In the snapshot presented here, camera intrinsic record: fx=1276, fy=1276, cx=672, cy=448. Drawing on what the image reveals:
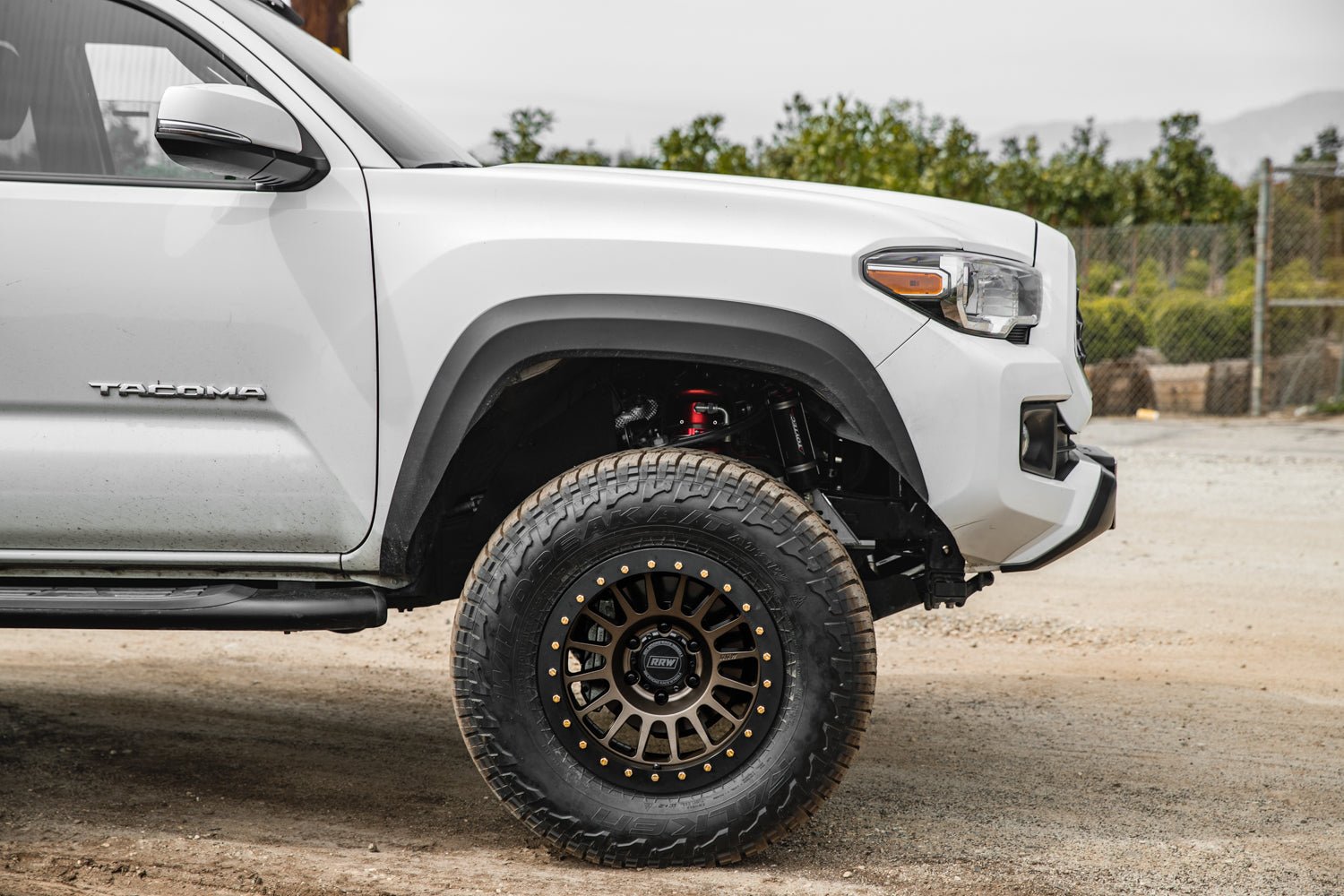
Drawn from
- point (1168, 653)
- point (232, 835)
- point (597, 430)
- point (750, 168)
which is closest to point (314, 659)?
point (232, 835)

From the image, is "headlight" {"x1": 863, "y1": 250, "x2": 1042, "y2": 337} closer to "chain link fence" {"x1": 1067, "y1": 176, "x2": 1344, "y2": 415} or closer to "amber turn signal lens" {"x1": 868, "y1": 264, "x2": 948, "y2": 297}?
"amber turn signal lens" {"x1": 868, "y1": 264, "x2": 948, "y2": 297}

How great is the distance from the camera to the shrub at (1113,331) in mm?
15625

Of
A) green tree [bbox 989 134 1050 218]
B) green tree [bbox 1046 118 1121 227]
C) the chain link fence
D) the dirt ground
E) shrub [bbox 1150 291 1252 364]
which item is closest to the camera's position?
the dirt ground

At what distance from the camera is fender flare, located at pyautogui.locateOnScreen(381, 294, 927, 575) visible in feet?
10.1

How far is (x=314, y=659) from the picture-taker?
5.51 meters

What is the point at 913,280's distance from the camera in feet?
10.0

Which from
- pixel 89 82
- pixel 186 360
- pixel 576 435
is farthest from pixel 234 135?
pixel 576 435

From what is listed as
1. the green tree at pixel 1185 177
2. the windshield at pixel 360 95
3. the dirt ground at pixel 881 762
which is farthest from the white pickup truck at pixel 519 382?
the green tree at pixel 1185 177

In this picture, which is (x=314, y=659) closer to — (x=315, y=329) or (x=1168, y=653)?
(x=315, y=329)

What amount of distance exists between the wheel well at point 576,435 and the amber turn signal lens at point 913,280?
347 millimetres

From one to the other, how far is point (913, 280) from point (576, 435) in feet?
3.63

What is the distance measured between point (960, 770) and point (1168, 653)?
6.49 feet

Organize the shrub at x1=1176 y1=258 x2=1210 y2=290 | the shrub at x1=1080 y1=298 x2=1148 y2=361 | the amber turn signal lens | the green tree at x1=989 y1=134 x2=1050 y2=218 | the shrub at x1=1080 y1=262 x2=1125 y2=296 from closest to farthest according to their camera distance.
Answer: the amber turn signal lens
the shrub at x1=1080 y1=298 x2=1148 y2=361
the shrub at x1=1176 y1=258 x2=1210 y2=290
the shrub at x1=1080 y1=262 x2=1125 y2=296
the green tree at x1=989 y1=134 x2=1050 y2=218

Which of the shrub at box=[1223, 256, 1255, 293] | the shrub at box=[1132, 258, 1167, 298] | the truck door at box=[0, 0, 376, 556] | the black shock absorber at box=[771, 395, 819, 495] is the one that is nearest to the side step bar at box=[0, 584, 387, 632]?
the truck door at box=[0, 0, 376, 556]
